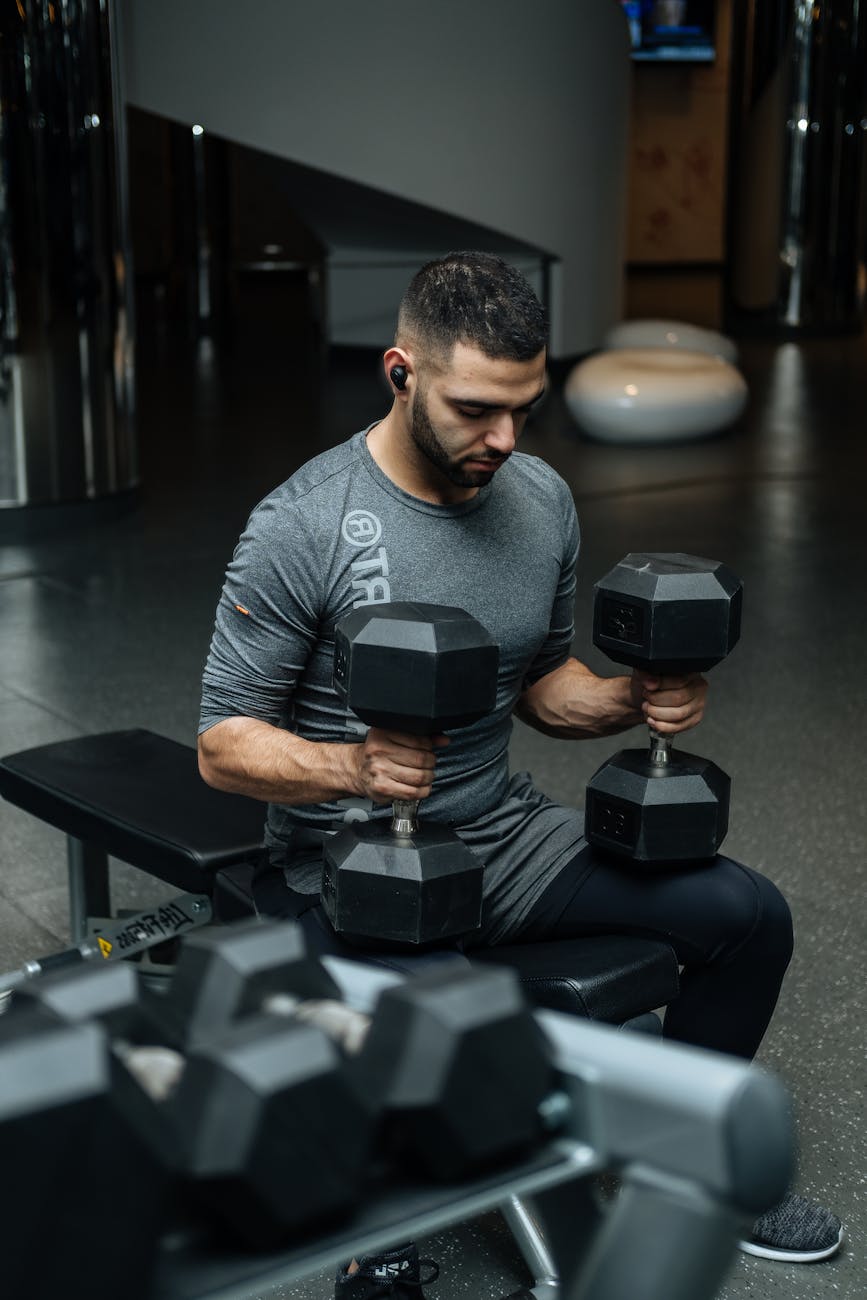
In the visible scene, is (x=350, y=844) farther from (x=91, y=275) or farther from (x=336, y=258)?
(x=336, y=258)

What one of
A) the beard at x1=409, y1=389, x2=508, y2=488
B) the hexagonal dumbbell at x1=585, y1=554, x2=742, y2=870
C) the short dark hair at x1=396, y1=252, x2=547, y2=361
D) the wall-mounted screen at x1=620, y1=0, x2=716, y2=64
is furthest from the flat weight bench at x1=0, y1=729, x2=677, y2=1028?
the wall-mounted screen at x1=620, y1=0, x2=716, y2=64

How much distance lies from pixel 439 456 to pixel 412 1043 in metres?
0.90

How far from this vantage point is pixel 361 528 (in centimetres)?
153

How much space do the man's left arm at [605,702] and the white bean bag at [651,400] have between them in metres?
4.70

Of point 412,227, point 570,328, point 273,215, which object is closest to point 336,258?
point 412,227

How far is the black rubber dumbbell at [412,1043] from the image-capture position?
63 cm

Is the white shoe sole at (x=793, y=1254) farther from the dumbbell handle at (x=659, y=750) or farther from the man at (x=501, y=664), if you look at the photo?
the dumbbell handle at (x=659, y=750)

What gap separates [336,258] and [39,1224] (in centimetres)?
872

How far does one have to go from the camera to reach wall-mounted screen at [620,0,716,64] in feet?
43.8

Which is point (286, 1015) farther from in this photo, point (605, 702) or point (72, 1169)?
point (605, 702)

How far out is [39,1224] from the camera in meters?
0.56

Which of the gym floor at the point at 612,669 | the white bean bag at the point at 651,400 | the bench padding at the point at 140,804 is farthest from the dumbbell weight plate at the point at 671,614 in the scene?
Result: the white bean bag at the point at 651,400

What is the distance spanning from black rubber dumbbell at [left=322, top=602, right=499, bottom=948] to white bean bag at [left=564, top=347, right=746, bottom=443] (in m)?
5.14

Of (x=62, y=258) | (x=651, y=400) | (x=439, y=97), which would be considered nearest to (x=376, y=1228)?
(x=62, y=258)
